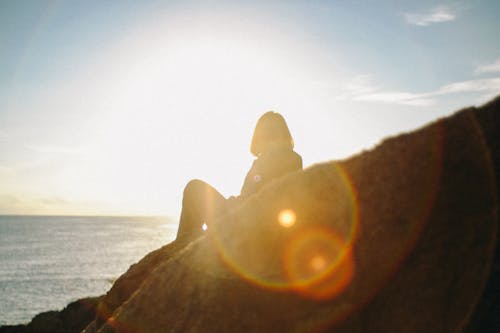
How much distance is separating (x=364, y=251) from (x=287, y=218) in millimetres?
1821

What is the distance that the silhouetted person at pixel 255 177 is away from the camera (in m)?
15.8

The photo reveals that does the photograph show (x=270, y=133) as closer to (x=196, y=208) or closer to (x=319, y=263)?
(x=196, y=208)

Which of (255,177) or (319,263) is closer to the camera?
(319,263)

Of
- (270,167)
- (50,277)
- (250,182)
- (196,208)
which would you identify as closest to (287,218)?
(250,182)

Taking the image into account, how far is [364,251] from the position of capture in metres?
6.32

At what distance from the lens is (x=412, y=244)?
586cm

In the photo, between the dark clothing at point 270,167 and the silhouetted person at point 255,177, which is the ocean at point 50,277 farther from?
the dark clothing at point 270,167

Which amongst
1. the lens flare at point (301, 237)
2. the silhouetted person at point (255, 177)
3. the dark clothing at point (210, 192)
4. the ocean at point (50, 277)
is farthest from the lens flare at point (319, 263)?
the ocean at point (50, 277)

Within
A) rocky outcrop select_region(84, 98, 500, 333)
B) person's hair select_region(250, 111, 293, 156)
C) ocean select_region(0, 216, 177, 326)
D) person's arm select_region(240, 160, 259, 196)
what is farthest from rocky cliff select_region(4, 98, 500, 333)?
ocean select_region(0, 216, 177, 326)

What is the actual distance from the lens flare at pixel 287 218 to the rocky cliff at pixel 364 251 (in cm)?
2

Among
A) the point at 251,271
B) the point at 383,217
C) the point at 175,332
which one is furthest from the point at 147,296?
the point at 383,217

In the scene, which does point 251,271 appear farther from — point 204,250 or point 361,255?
point 361,255

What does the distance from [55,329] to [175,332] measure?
64.8ft

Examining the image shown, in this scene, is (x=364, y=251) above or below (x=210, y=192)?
below
